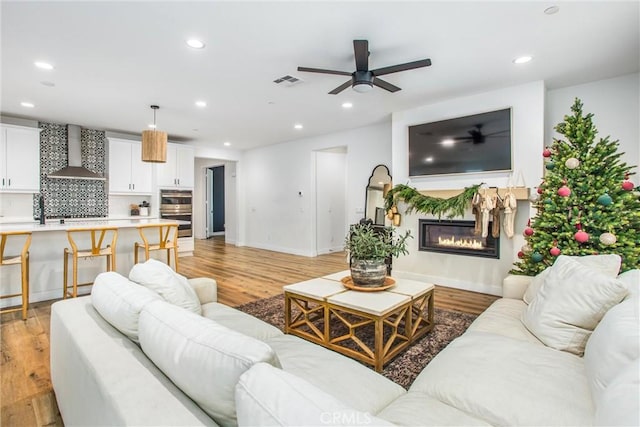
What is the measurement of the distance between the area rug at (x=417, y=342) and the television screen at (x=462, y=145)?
1.98 m

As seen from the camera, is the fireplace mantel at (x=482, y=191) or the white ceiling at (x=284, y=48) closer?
Answer: the white ceiling at (x=284, y=48)

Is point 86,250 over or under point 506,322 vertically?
over

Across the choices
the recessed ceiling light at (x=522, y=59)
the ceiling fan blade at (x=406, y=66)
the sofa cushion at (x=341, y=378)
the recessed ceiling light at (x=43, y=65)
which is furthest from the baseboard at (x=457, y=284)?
the recessed ceiling light at (x=43, y=65)

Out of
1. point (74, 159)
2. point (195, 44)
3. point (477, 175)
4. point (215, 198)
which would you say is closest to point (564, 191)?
point (477, 175)

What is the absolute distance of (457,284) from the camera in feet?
14.8

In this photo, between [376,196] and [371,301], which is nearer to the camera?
[371,301]

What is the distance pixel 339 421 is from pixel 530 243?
120 inches

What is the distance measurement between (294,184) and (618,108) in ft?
18.0

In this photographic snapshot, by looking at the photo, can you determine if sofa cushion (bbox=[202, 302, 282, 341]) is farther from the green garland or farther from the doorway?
the doorway

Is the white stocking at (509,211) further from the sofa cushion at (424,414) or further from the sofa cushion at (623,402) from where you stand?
the sofa cushion at (623,402)

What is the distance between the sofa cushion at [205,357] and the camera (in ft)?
2.83

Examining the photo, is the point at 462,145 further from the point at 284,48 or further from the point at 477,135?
the point at 284,48

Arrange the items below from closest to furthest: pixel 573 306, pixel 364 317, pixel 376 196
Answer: pixel 573 306 → pixel 364 317 → pixel 376 196

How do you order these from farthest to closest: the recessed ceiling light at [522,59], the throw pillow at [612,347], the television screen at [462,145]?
the television screen at [462,145] → the recessed ceiling light at [522,59] → the throw pillow at [612,347]
